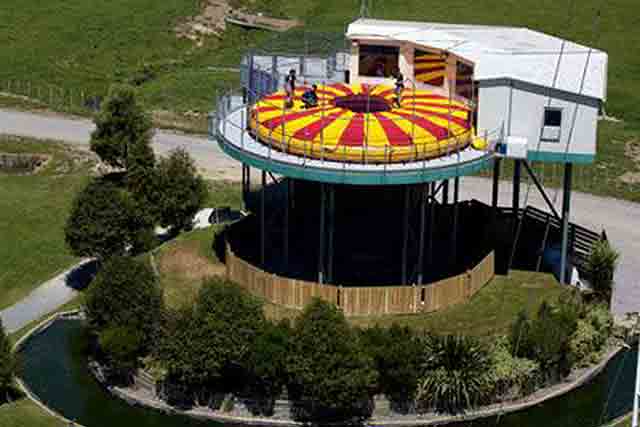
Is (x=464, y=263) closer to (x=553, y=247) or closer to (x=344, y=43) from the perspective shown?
(x=553, y=247)

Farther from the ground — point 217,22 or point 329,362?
point 217,22

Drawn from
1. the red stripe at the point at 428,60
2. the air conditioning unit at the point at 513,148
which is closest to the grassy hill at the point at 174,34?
the red stripe at the point at 428,60

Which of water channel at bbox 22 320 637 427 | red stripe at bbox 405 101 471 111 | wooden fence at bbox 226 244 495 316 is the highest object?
red stripe at bbox 405 101 471 111

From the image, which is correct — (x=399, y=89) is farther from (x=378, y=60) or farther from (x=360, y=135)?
(x=360, y=135)

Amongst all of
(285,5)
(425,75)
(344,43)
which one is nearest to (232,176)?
(344,43)

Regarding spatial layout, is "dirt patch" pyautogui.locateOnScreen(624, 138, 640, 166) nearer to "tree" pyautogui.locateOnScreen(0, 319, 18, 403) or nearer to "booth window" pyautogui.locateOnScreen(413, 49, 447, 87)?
"booth window" pyautogui.locateOnScreen(413, 49, 447, 87)

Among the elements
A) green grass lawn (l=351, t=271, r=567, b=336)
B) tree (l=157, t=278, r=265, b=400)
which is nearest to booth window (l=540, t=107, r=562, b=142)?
green grass lawn (l=351, t=271, r=567, b=336)

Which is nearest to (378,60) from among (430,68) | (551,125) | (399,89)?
(430,68)
